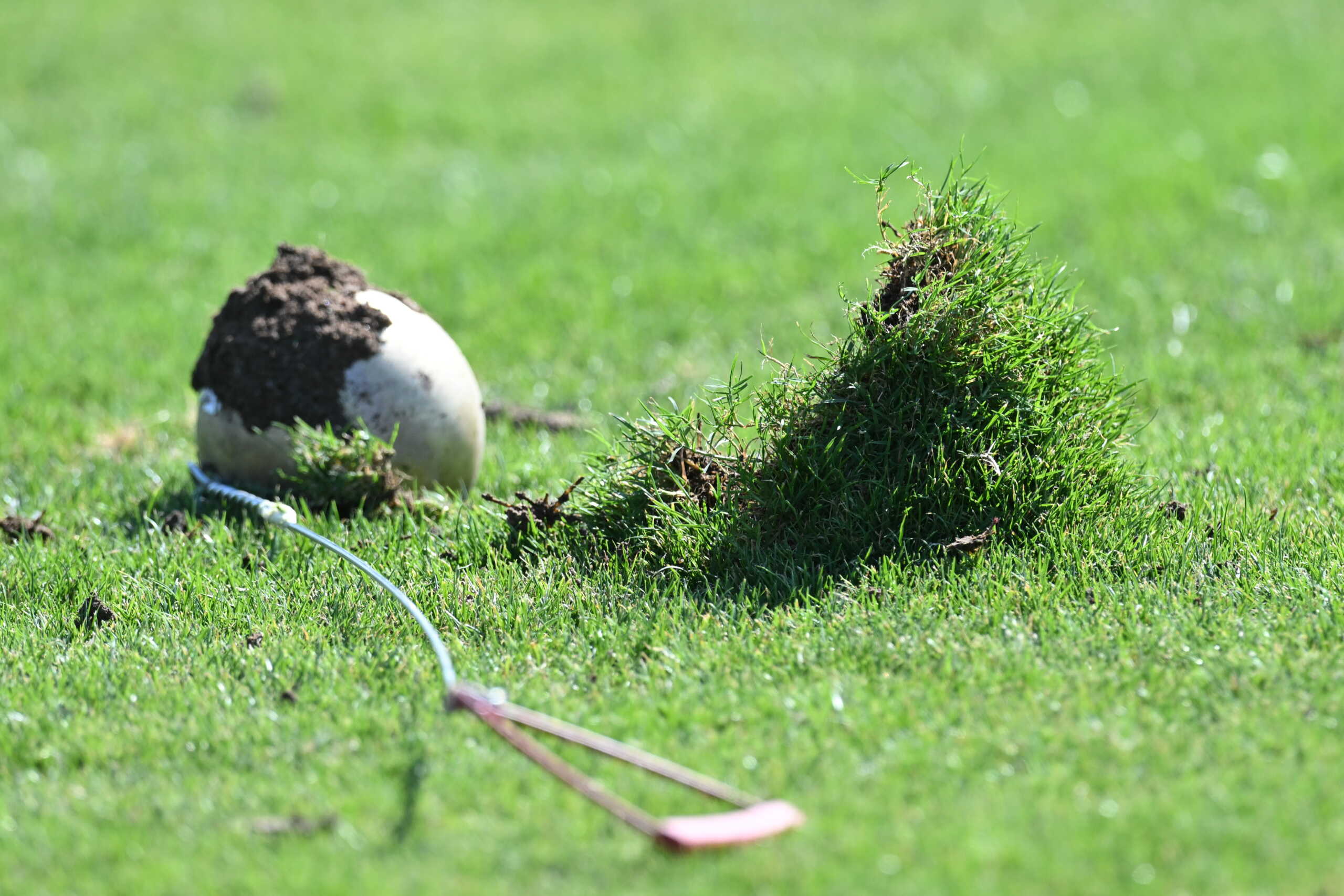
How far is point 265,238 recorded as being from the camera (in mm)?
8516

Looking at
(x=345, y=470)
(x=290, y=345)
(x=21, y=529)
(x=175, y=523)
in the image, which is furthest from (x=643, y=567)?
(x=21, y=529)

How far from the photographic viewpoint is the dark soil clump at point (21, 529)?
476cm

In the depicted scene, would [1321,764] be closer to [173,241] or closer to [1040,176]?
[1040,176]

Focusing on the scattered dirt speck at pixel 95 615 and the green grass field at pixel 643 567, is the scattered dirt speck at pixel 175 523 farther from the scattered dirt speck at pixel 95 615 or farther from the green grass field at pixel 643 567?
the scattered dirt speck at pixel 95 615

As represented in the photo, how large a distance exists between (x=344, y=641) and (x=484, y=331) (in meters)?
3.45

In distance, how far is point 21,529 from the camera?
15.7ft

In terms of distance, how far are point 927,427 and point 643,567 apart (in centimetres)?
99

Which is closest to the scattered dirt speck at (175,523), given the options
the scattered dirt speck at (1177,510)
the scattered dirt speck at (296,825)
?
the scattered dirt speck at (296,825)

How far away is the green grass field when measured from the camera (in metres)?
2.93

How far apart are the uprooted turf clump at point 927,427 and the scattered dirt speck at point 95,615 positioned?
162 cm

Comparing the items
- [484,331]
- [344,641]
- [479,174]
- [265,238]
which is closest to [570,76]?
[479,174]

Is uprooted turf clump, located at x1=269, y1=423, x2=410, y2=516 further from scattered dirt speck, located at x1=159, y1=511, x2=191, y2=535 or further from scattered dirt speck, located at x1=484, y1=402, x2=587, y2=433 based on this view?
scattered dirt speck, located at x1=484, y1=402, x2=587, y2=433

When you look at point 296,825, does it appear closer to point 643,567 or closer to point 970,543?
Answer: point 643,567

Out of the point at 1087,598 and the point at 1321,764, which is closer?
the point at 1321,764
